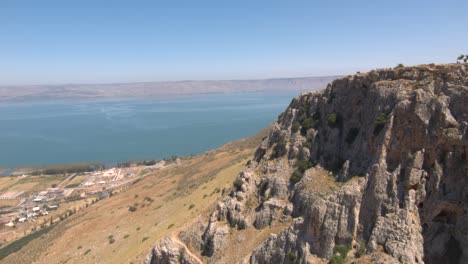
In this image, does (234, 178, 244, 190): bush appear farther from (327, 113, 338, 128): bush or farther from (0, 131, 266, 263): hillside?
(327, 113, 338, 128): bush

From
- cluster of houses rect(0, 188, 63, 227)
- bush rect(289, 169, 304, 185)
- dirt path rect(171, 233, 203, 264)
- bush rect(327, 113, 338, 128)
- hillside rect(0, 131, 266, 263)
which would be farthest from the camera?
cluster of houses rect(0, 188, 63, 227)

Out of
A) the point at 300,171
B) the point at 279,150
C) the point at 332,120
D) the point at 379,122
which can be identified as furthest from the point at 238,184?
the point at 379,122

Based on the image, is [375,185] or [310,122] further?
[310,122]

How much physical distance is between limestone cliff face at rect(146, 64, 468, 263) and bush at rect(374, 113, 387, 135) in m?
0.10

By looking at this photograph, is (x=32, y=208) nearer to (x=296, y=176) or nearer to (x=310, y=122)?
(x=310, y=122)

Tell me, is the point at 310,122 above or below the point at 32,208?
above

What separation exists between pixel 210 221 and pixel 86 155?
182 metres

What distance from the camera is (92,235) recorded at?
4925 centimetres

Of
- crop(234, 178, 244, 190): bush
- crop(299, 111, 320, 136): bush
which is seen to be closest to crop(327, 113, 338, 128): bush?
crop(299, 111, 320, 136): bush

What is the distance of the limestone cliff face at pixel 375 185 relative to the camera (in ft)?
57.0

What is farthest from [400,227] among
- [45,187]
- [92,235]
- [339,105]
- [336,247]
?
[45,187]

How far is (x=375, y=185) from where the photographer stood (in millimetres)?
18969

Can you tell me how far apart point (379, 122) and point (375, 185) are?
12.1 feet

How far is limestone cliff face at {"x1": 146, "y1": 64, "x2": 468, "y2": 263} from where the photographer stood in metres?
17.4
